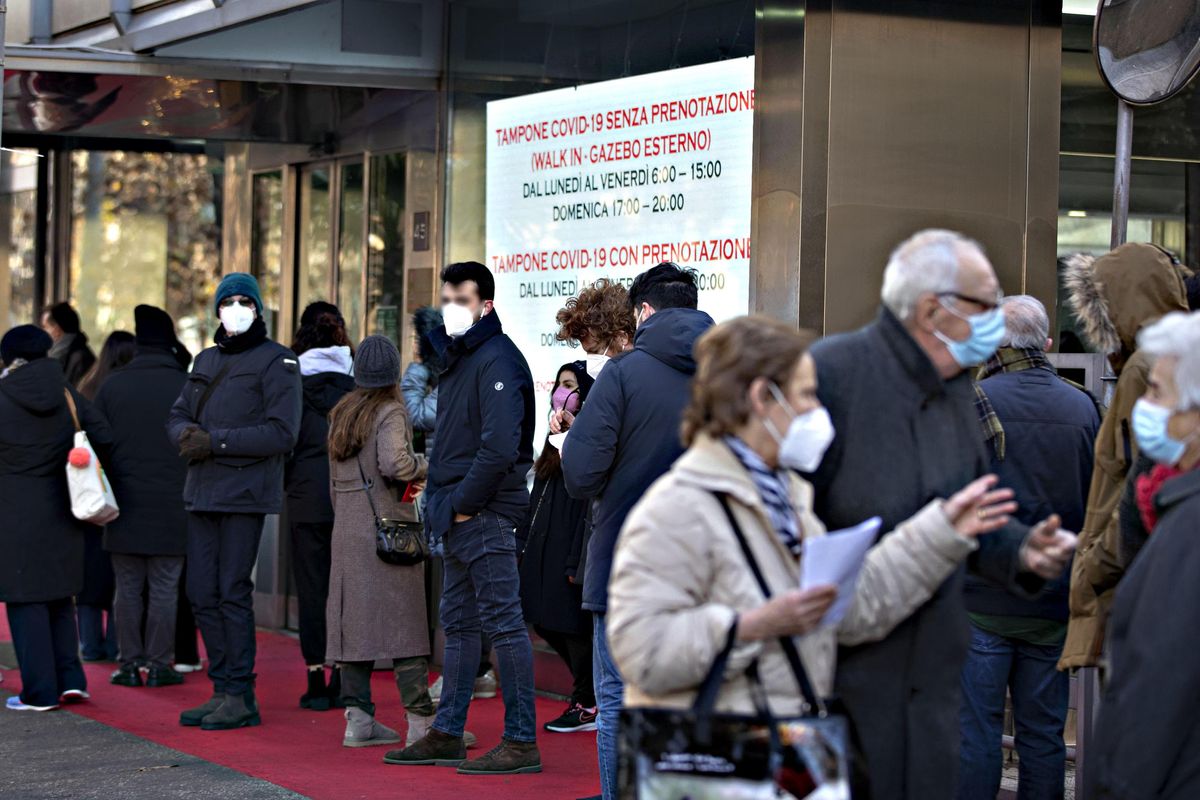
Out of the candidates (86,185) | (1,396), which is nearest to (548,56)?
(1,396)

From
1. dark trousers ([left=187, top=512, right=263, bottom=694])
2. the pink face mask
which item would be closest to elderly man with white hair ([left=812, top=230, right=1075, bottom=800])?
the pink face mask

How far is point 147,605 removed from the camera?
1028cm

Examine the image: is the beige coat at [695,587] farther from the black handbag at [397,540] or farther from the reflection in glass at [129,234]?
the reflection in glass at [129,234]

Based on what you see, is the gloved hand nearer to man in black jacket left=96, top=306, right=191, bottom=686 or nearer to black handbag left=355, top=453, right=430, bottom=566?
black handbag left=355, top=453, right=430, bottom=566

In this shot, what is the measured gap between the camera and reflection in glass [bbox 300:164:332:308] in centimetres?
1290

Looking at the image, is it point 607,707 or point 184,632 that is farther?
point 184,632

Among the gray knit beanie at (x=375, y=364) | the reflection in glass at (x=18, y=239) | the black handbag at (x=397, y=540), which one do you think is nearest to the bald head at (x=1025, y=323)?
the black handbag at (x=397, y=540)

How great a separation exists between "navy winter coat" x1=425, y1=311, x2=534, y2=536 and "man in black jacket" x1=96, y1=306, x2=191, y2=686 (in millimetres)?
2940

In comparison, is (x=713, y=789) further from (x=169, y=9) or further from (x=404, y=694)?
(x=169, y=9)

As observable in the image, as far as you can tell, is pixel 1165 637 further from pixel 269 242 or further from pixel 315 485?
pixel 269 242

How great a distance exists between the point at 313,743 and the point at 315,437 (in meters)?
1.90

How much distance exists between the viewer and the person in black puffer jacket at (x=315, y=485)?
9.37 metres

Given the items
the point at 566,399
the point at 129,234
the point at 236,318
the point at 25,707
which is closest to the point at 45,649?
the point at 25,707

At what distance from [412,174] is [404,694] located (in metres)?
4.38
